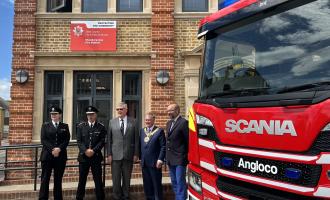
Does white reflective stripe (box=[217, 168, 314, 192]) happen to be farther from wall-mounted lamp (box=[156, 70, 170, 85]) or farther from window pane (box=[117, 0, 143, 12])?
window pane (box=[117, 0, 143, 12])

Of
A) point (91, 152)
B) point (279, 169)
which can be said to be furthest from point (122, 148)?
point (279, 169)

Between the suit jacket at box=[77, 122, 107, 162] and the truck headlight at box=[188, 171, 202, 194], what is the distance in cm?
261

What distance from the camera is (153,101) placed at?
411 inches

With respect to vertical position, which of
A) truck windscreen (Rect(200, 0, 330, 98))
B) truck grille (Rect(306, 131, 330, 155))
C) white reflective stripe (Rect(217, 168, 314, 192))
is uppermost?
truck windscreen (Rect(200, 0, 330, 98))

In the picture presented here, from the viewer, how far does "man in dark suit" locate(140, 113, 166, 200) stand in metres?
6.21

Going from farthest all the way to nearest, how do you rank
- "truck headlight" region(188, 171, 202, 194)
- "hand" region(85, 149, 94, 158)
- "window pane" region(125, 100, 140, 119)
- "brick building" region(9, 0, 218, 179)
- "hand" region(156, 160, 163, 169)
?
1. "window pane" region(125, 100, 140, 119)
2. "brick building" region(9, 0, 218, 179)
3. "hand" region(85, 149, 94, 158)
4. "hand" region(156, 160, 163, 169)
5. "truck headlight" region(188, 171, 202, 194)

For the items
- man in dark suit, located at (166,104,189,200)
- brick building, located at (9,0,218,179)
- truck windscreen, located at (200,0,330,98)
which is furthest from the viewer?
brick building, located at (9,0,218,179)

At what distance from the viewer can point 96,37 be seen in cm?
1060

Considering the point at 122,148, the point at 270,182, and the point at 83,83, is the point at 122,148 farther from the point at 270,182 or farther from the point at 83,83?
the point at 83,83

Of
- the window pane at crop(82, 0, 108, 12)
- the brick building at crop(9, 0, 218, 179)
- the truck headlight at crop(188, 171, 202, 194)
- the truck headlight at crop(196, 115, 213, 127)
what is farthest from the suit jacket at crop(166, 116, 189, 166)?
the window pane at crop(82, 0, 108, 12)

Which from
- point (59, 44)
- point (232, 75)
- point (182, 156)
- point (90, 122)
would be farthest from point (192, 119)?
point (59, 44)

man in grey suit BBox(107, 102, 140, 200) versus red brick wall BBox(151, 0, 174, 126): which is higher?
red brick wall BBox(151, 0, 174, 126)

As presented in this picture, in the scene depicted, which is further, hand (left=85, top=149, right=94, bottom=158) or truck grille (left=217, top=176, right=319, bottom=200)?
hand (left=85, top=149, right=94, bottom=158)

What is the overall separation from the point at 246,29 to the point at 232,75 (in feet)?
1.52
